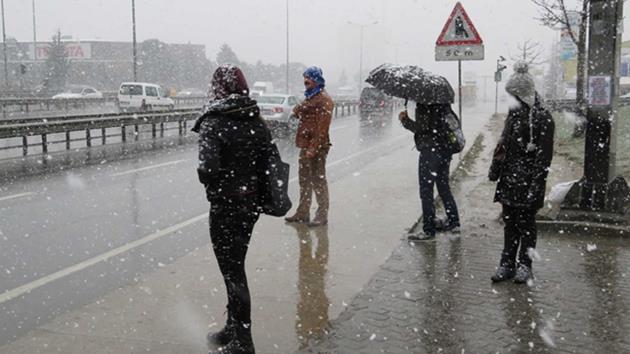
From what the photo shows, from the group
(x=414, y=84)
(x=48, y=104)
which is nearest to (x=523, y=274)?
(x=414, y=84)

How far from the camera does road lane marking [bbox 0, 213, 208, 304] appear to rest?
5.27 m

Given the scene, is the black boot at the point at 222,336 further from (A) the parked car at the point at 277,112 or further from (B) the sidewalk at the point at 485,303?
(A) the parked car at the point at 277,112

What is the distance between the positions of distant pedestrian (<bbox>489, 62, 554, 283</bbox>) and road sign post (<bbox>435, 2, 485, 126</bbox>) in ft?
18.9

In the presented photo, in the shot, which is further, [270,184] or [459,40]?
[459,40]

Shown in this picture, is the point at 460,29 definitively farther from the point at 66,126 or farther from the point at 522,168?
the point at 66,126

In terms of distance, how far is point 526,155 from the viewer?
536 cm

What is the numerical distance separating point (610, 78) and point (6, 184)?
9632 millimetres

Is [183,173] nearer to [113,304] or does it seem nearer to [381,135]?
[113,304]

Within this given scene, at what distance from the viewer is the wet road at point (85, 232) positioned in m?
5.26

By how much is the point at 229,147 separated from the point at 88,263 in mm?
3055

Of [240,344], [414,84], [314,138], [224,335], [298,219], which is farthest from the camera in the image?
[298,219]

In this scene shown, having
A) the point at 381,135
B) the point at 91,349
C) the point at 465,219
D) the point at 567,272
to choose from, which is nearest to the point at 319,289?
the point at 91,349

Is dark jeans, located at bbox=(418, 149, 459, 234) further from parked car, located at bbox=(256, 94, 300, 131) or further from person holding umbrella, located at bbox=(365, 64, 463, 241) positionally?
parked car, located at bbox=(256, 94, 300, 131)

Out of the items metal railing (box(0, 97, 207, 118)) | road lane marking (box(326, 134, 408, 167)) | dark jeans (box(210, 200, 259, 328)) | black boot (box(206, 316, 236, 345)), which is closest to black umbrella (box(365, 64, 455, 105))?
dark jeans (box(210, 200, 259, 328))
